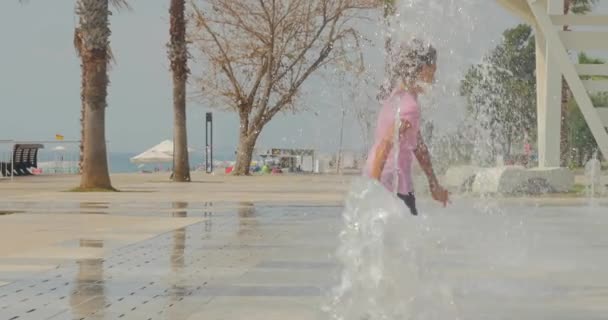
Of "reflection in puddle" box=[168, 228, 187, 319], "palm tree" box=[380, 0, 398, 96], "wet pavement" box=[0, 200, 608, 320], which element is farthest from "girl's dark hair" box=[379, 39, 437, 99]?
"reflection in puddle" box=[168, 228, 187, 319]

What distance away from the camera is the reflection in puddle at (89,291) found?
6637 mm

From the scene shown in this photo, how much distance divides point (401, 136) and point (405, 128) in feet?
0.20

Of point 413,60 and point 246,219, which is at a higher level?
point 413,60

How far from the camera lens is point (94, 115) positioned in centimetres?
2448

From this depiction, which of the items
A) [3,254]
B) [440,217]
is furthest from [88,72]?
[3,254]

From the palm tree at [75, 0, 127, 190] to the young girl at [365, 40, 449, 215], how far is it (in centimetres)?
1801

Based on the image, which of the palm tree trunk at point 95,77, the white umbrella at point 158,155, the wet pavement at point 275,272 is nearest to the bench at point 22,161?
the palm tree trunk at point 95,77

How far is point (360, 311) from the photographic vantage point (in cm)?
639

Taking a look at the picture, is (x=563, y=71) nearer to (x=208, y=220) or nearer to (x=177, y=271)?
(x=208, y=220)

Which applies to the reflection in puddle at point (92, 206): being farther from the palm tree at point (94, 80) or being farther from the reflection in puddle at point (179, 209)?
the palm tree at point (94, 80)

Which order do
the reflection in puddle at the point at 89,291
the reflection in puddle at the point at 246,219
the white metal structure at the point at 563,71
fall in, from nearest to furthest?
the reflection in puddle at the point at 89,291
the reflection in puddle at the point at 246,219
the white metal structure at the point at 563,71

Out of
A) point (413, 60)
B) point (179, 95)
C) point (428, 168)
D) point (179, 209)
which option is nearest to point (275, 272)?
point (428, 168)

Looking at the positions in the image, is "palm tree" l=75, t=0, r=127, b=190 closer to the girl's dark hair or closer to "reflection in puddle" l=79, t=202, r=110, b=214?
"reflection in puddle" l=79, t=202, r=110, b=214

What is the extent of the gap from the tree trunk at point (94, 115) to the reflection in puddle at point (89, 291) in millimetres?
15076
